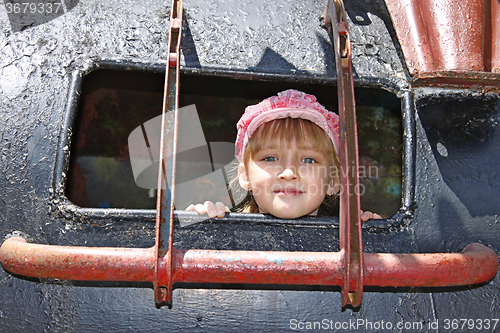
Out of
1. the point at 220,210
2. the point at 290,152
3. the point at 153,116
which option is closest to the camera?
the point at 220,210

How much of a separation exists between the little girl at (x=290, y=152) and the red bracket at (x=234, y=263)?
17.3 inches

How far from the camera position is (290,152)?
145 cm

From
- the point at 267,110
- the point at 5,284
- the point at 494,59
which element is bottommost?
the point at 5,284

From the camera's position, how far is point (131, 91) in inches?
88.2

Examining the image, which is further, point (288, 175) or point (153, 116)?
point (153, 116)

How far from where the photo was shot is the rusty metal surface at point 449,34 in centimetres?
131

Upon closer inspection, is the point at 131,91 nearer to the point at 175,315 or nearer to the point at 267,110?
the point at 267,110

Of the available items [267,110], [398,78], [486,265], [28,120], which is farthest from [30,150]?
[486,265]

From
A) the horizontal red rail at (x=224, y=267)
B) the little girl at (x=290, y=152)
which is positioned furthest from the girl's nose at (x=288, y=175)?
the horizontal red rail at (x=224, y=267)

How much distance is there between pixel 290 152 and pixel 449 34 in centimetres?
72

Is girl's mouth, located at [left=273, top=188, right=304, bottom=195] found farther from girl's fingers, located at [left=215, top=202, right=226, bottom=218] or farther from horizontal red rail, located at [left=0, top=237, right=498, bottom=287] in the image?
horizontal red rail, located at [left=0, top=237, right=498, bottom=287]

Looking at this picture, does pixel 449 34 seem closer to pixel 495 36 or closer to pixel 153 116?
pixel 495 36

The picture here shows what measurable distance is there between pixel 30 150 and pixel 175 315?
70 centimetres

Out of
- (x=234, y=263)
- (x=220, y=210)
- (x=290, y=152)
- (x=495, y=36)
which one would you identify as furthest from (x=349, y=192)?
(x=495, y=36)
